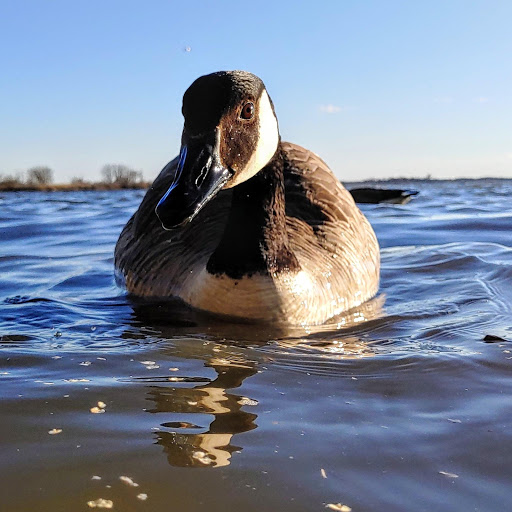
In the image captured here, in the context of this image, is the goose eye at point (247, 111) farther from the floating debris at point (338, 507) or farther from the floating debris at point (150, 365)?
the floating debris at point (338, 507)

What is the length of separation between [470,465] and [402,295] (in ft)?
13.6

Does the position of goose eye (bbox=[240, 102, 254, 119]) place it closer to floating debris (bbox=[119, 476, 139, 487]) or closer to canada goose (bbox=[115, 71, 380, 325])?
canada goose (bbox=[115, 71, 380, 325])

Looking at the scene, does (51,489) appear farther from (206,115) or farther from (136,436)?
(206,115)

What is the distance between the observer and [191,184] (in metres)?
4.32

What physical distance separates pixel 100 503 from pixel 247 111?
3165 millimetres

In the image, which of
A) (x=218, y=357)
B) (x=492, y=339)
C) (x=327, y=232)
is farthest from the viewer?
(x=327, y=232)

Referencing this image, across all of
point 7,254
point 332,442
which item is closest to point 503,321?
point 332,442

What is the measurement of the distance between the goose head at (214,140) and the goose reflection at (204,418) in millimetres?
1035

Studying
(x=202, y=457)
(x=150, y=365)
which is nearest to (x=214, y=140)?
(x=150, y=365)

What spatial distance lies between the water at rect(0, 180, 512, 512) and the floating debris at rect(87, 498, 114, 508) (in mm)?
19

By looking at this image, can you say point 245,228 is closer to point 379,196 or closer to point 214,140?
point 214,140

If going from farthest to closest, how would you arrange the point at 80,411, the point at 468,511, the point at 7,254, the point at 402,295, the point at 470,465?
1. the point at 7,254
2. the point at 402,295
3. the point at 80,411
4. the point at 470,465
5. the point at 468,511

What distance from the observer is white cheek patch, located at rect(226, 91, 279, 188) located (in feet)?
16.6

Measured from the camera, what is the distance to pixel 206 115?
458 cm
